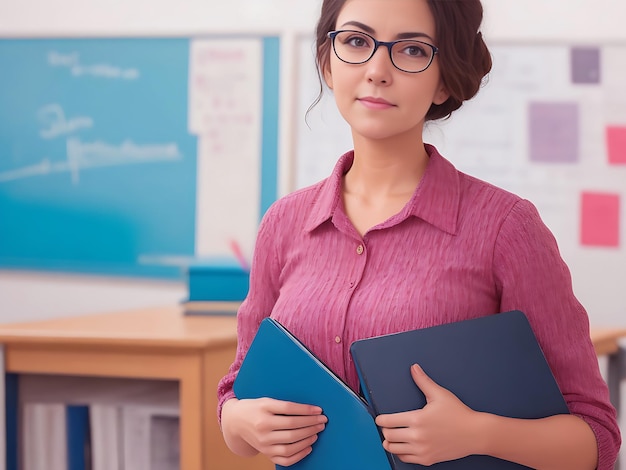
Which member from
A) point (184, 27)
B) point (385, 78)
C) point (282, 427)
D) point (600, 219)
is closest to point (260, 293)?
point (282, 427)

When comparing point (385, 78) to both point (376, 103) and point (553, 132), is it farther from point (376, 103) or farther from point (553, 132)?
point (553, 132)

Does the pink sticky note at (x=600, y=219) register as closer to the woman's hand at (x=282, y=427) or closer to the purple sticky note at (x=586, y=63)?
the purple sticky note at (x=586, y=63)

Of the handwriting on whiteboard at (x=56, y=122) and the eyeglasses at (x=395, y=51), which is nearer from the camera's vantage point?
the eyeglasses at (x=395, y=51)

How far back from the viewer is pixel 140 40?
3.16 metres

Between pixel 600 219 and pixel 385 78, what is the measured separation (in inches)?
83.2

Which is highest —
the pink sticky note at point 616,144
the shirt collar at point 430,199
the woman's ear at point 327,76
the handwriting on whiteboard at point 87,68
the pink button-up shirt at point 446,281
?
the handwriting on whiteboard at point 87,68

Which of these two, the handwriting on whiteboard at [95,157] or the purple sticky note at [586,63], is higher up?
the purple sticky note at [586,63]

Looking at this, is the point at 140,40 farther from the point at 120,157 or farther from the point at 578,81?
the point at 578,81

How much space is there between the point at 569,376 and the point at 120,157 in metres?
2.53

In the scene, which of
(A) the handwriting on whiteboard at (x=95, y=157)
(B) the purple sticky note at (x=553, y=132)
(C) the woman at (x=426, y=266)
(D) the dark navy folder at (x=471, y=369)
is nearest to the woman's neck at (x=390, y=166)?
(C) the woman at (x=426, y=266)

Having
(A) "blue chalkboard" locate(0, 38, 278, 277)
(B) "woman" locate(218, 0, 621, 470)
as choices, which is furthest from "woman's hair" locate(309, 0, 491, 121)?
(A) "blue chalkboard" locate(0, 38, 278, 277)

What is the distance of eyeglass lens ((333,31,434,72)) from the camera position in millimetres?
924

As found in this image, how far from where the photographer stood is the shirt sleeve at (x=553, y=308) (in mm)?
912

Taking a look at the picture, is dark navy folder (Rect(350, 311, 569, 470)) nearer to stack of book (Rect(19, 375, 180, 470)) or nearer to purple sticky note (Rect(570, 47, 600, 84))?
stack of book (Rect(19, 375, 180, 470))
